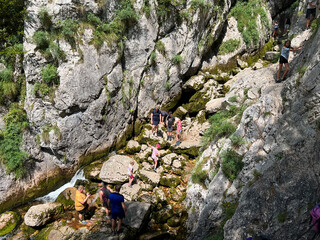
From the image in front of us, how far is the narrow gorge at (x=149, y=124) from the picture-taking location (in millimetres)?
5031

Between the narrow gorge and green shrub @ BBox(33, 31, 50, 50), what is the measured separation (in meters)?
0.06

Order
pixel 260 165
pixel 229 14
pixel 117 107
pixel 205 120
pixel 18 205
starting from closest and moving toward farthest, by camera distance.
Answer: pixel 260 165 → pixel 18 205 → pixel 117 107 → pixel 205 120 → pixel 229 14

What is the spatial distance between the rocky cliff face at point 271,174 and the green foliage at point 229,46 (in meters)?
10.1

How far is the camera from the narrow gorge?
5.03m

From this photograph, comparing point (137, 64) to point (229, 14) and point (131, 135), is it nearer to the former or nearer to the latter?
point (131, 135)

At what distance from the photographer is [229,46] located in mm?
17031

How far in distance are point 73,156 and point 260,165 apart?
377 inches

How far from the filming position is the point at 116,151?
1250cm

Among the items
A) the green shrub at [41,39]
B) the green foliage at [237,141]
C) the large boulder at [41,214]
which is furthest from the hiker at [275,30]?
the large boulder at [41,214]

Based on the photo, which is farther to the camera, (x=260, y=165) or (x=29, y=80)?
(x=29, y=80)

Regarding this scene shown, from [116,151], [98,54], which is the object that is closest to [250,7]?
[98,54]

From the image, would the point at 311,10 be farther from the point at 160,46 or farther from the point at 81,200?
the point at 81,200

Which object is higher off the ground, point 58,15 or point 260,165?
point 58,15

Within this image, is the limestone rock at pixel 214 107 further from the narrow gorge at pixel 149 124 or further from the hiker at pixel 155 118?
the hiker at pixel 155 118
